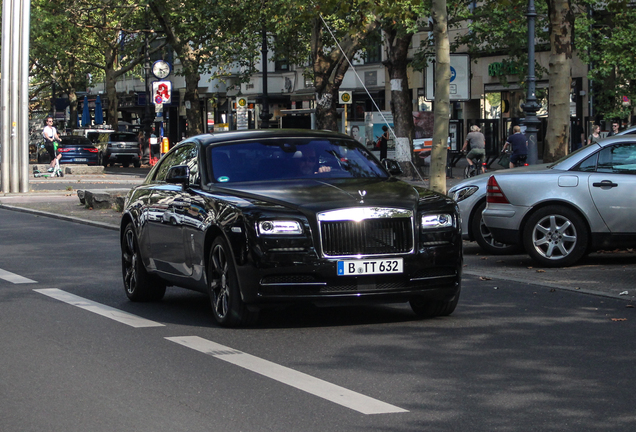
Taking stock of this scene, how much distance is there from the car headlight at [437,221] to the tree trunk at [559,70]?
11.0m

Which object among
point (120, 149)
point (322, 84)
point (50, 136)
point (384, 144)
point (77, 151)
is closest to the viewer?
point (322, 84)

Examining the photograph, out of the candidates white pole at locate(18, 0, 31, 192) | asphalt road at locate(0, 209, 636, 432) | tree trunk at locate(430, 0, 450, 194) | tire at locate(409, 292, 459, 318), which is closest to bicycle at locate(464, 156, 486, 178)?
white pole at locate(18, 0, 31, 192)

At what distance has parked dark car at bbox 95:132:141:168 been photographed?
5603cm

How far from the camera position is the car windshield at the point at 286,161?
30.3ft

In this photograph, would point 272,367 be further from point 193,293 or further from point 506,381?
point 193,293

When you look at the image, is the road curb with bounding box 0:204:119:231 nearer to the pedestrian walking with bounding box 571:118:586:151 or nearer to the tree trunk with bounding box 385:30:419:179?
the tree trunk with bounding box 385:30:419:179

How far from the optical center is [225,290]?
8492mm

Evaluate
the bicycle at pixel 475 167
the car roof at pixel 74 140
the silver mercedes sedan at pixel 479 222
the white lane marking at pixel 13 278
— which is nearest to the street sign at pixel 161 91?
the bicycle at pixel 475 167

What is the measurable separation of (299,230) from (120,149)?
4919 cm

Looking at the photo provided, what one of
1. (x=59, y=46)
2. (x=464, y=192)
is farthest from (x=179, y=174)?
(x=59, y=46)

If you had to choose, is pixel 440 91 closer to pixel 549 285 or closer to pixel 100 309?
pixel 549 285

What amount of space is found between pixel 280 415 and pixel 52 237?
12801 millimetres

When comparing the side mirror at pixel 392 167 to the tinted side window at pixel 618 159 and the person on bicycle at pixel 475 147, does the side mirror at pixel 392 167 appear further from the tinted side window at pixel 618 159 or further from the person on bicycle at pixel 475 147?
the person on bicycle at pixel 475 147

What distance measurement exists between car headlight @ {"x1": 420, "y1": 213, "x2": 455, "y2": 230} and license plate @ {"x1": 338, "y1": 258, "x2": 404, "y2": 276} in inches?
14.3
